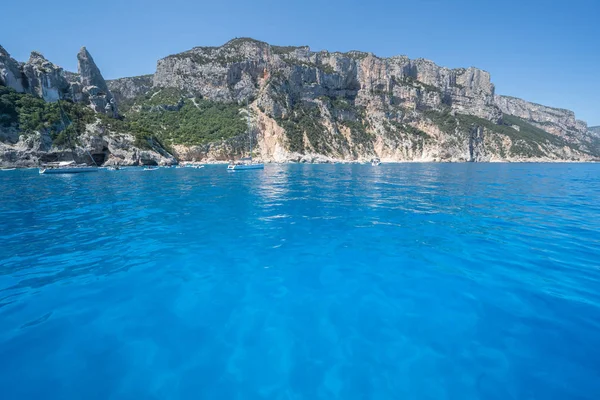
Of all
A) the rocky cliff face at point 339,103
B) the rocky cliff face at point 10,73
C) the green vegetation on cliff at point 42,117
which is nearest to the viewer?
the green vegetation on cliff at point 42,117

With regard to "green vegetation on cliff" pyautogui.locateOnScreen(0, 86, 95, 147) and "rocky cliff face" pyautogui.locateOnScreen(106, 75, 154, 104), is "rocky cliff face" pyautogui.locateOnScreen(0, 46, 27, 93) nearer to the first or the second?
"green vegetation on cliff" pyautogui.locateOnScreen(0, 86, 95, 147)

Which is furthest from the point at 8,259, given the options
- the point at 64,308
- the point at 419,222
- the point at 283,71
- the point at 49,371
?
the point at 283,71

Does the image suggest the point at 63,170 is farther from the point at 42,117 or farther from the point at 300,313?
the point at 300,313

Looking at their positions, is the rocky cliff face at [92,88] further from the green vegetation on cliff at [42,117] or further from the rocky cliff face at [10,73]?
the rocky cliff face at [10,73]

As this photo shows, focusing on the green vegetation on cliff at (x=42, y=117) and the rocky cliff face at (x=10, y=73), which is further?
the rocky cliff face at (x=10, y=73)

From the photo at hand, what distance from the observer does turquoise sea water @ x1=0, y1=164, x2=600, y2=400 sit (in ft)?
13.4

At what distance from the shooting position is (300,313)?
19.1 ft

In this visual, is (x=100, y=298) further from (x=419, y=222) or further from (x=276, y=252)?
(x=419, y=222)

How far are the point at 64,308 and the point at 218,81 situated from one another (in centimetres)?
14908

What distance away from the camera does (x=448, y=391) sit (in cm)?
393

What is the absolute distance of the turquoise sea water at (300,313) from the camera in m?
4.09

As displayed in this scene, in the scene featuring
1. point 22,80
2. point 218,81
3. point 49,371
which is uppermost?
point 218,81

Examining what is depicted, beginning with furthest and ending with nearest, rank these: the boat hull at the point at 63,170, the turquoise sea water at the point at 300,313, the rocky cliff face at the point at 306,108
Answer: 1. the rocky cliff face at the point at 306,108
2. the boat hull at the point at 63,170
3. the turquoise sea water at the point at 300,313

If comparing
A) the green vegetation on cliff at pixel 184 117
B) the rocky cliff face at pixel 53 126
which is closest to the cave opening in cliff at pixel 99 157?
the rocky cliff face at pixel 53 126
